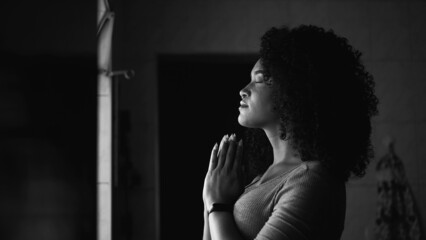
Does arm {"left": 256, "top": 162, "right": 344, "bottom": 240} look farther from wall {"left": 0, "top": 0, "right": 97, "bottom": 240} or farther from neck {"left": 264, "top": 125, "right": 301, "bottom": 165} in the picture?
wall {"left": 0, "top": 0, "right": 97, "bottom": 240}

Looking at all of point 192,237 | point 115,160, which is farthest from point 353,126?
point 192,237

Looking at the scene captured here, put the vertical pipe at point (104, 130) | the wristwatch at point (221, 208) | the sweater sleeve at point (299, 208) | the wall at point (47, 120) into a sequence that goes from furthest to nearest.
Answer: the vertical pipe at point (104, 130), the wristwatch at point (221, 208), the sweater sleeve at point (299, 208), the wall at point (47, 120)

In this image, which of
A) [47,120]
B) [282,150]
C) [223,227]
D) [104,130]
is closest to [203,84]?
[104,130]

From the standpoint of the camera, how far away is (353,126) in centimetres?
85

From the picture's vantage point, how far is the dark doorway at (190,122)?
9.57ft

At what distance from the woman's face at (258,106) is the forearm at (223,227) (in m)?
0.17

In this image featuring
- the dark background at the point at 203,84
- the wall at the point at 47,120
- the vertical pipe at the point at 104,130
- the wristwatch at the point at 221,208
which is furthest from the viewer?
the dark background at the point at 203,84

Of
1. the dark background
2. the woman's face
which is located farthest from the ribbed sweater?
the dark background

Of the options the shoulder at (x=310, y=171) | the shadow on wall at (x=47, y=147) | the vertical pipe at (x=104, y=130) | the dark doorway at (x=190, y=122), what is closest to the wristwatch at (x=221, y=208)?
the shoulder at (x=310, y=171)

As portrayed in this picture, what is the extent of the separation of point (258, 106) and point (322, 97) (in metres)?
0.11

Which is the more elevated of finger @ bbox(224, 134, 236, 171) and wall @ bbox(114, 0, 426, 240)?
wall @ bbox(114, 0, 426, 240)

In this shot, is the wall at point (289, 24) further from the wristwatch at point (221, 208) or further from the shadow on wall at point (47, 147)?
the shadow on wall at point (47, 147)

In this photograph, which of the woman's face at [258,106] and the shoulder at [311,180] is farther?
the woman's face at [258,106]

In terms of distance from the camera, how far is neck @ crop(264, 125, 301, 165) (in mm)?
893
